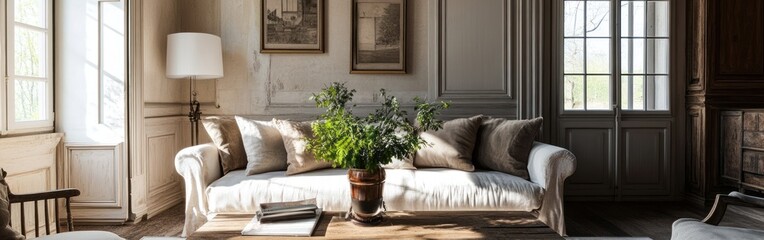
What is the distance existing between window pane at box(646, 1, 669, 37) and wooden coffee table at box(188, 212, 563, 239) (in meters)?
2.47

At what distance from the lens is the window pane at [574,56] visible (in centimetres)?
371

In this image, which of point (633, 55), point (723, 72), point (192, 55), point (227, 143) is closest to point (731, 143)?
point (723, 72)

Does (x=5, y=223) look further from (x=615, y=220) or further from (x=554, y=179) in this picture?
(x=615, y=220)

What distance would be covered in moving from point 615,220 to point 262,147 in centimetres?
218

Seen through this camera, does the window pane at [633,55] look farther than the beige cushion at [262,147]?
Yes

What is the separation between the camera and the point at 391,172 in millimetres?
2750

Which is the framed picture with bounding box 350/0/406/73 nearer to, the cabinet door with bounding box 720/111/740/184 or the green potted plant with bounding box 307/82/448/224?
the green potted plant with bounding box 307/82/448/224

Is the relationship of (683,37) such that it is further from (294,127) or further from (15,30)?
(15,30)

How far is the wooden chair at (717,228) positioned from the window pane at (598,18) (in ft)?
7.35

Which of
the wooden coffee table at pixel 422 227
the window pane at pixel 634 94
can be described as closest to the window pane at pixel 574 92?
the window pane at pixel 634 94

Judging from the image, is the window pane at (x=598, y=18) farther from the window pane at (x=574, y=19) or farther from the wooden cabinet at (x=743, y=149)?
the wooden cabinet at (x=743, y=149)

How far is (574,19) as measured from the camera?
3.71 m

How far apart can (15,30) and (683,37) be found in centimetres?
414

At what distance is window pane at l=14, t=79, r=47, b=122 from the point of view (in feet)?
8.38
